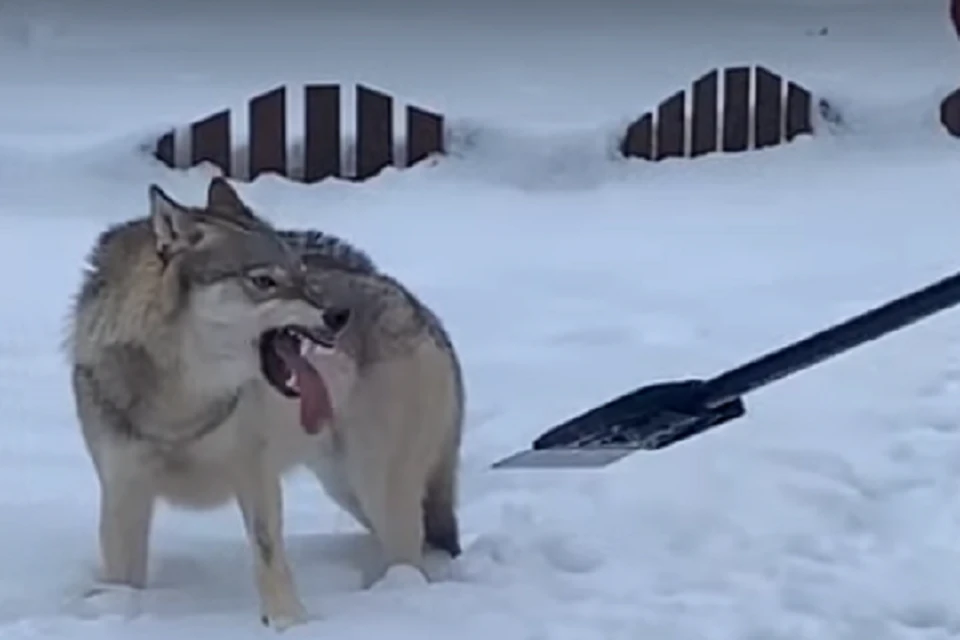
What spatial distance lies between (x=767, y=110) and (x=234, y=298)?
612cm

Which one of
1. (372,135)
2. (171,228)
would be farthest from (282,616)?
(372,135)

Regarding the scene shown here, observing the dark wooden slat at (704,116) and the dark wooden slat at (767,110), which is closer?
the dark wooden slat at (704,116)

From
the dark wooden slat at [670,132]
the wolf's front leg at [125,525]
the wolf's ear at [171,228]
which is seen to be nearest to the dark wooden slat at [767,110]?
the dark wooden slat at [670,132]

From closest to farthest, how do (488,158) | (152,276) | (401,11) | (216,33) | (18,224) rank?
(152,276), (18,224), (488,158), (216,33), (401,11)

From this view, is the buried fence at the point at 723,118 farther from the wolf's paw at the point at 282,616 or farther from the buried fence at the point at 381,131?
the wolf's paw at the point at 282,616

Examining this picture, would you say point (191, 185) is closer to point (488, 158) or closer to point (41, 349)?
point (488, 158)

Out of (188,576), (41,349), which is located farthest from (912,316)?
(41,349)

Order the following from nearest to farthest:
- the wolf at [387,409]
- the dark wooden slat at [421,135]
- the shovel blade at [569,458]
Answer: the wolf at [387,409], the shovel blade at [569,458], the dark wooden slat at [421,135]

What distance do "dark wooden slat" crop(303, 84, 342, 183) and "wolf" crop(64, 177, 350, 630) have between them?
4.72 metres

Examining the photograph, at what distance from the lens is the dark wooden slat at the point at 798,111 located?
9852mm

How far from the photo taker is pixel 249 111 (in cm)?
896

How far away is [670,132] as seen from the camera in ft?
31.1

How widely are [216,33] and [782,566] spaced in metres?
7.88

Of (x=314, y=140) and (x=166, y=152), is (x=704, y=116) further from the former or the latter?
(x=166, y=152)
